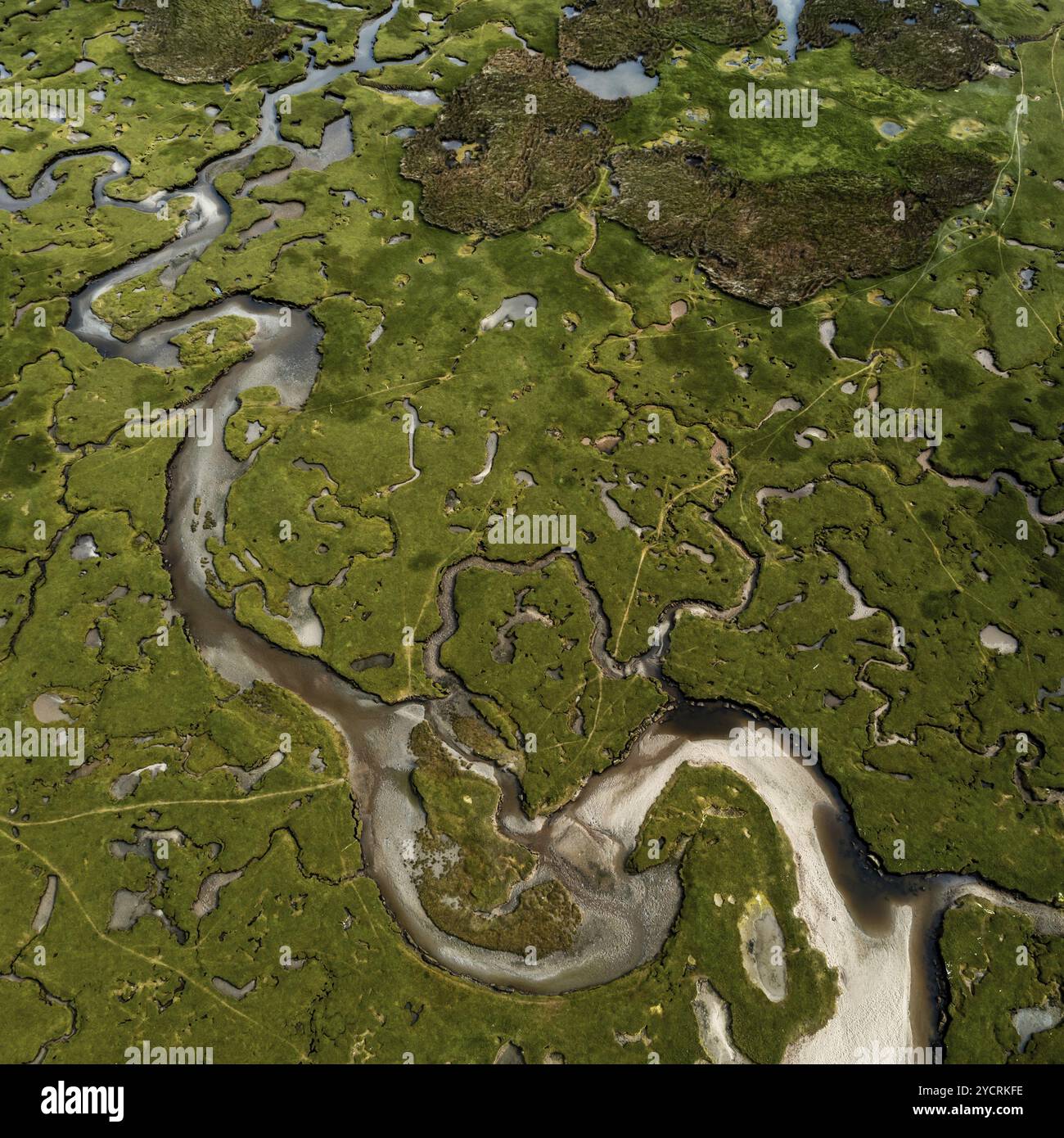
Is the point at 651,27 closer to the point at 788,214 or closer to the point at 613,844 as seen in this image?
the point at 788,214

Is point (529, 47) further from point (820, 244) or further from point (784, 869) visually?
point (784, 869)

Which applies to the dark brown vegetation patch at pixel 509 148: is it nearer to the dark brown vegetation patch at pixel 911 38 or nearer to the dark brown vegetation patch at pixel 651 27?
the dark brown vegetation patch at pixel 651 27

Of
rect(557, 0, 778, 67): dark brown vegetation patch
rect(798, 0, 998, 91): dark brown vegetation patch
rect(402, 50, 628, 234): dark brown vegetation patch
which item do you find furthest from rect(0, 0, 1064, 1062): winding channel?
rect(798, 0, 998, 91): dark brown vegetation patch

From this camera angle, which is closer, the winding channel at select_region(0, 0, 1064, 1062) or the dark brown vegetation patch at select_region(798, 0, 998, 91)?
the winding channel at select_region(0, 0, 1064, 1062)

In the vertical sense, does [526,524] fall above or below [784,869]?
above

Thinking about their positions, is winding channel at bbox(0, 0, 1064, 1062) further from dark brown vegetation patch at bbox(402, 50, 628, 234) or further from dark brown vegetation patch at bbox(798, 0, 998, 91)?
dark brown vegetation patch at bbox(798, 0, 998, 91)
